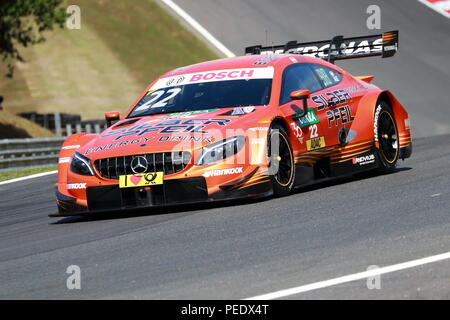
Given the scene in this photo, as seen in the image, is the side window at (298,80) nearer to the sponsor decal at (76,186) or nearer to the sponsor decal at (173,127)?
the sponsor decal at (173,127)

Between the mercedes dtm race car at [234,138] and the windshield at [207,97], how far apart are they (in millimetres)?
13

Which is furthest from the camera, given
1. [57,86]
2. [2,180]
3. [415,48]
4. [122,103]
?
[57,86]

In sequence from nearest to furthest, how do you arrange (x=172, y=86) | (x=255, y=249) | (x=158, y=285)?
(x=158, y=285)
(x=255, y=249)
(x=172, y=86)

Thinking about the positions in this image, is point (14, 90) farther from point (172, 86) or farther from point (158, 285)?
point (158, 285)

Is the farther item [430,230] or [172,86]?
[172,86]

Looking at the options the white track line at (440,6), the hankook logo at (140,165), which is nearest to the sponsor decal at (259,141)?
the hankook logo at (140,165)

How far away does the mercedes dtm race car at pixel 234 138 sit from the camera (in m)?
8.31

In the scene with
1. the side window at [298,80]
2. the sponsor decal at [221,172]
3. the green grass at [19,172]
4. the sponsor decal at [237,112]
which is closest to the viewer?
the sponsor decal at [221,172]

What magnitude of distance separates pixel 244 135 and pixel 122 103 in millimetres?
21720

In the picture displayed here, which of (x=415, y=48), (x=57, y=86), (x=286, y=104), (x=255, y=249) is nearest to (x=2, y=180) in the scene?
(x=286, y=104)

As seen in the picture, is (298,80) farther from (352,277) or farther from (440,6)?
(440,6)

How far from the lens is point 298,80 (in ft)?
32.2

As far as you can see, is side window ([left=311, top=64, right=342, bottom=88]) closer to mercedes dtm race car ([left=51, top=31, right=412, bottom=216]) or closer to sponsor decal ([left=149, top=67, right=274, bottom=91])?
mercedes dtm race car ([left=51, top=31, right=412, bottom=216])
